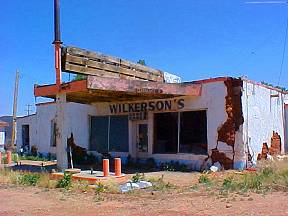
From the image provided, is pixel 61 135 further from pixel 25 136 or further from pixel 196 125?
pixel 25 136

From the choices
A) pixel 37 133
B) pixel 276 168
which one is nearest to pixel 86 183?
pixel 276 168

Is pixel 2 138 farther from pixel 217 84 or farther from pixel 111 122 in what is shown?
pixel 217 84

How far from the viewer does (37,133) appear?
99.5 feet

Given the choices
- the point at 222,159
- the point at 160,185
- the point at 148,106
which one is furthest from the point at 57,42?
the point at 222,159

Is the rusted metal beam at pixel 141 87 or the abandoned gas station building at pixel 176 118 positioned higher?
the rusted metal beam at pixel 141 87

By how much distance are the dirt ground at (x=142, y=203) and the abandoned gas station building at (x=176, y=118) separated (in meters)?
5.15

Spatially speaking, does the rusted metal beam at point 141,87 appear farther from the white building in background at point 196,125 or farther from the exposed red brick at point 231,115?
the exposed red brick at point 231,115

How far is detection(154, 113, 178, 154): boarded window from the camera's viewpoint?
2061 centimetres

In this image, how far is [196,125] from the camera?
1986 cm

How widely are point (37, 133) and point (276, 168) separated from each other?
19.9 m

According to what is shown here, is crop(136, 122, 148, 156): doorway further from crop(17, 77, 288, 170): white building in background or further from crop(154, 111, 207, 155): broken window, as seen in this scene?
crop(154, 111, 207, 155): broken window

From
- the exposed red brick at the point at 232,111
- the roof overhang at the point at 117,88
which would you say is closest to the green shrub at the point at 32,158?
the roof overhang at the point at 117,88

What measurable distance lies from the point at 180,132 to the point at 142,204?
992 cm

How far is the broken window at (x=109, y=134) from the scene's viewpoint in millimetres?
22891
